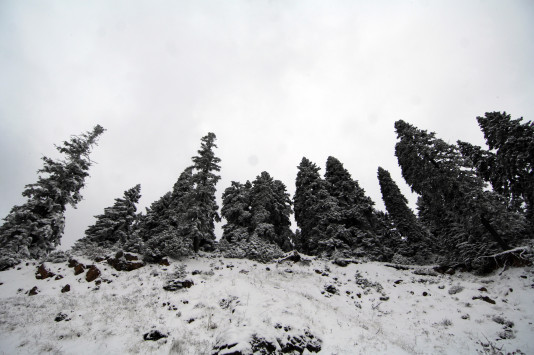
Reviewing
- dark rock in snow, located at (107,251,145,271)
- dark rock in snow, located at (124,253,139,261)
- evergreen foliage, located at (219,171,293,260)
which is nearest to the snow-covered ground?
dark rock in snow, located at (107,251,145,271)

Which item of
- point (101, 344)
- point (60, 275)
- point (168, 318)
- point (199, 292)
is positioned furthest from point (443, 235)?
point (60, 275)

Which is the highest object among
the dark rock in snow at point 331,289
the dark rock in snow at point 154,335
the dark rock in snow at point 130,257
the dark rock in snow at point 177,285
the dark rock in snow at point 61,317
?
the dark rock in snow at point 130,257

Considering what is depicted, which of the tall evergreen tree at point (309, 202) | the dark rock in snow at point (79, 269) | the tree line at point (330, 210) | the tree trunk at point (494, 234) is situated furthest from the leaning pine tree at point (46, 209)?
the tree trunk at point (494, 234)

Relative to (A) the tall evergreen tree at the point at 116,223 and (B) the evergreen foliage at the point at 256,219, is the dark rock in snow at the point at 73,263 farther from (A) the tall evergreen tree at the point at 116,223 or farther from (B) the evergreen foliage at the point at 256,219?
(B) the evergreen foliage at the point at 256,219

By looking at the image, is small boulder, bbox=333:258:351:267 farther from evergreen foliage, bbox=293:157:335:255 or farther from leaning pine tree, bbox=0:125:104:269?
leaning pine tree, bbox=0:125:104:269

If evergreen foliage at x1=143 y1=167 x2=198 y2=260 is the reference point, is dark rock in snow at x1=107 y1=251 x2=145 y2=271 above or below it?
below

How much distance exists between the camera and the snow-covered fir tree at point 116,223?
1112 inches

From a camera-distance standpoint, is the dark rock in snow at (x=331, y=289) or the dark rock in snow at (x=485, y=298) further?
the dark rock in snow at (x=331, y=289)

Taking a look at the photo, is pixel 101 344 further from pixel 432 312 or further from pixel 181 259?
pixel 432 312

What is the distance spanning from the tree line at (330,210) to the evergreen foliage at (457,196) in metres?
0.09

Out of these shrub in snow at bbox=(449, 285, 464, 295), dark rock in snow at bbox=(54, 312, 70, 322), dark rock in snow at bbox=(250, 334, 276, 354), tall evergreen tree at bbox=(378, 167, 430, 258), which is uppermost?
tall evergreen tree at bbox=(378, 167, 430, 258)

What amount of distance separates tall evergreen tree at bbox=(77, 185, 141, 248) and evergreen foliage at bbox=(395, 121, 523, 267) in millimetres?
31823

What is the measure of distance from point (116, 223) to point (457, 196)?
35.3 meters

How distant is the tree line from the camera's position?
63.9ft
